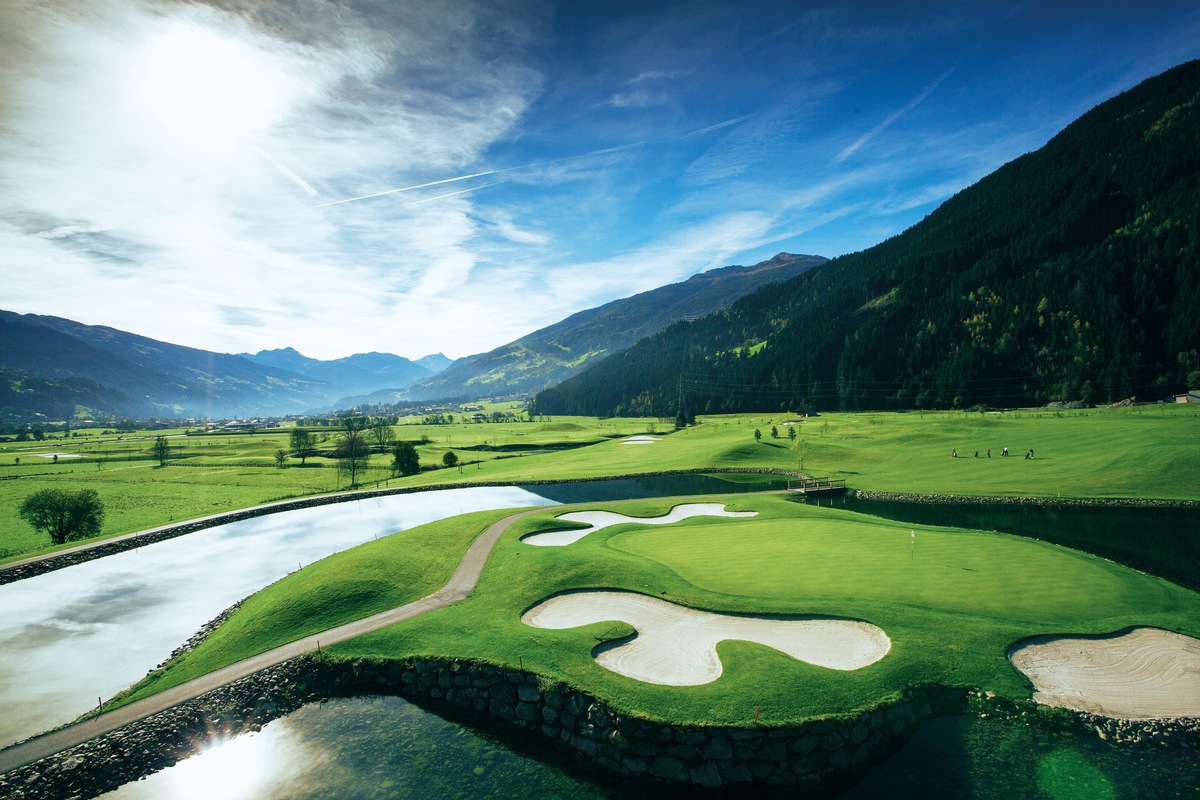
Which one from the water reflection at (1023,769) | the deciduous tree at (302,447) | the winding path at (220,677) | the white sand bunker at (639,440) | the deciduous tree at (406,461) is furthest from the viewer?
the deciduous tree at (302,447)

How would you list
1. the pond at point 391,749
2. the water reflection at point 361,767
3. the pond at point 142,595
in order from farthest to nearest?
the pond at point 142,595 < the water reflection at point 361,767 < the pond at point 391,749

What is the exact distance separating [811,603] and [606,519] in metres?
26.1

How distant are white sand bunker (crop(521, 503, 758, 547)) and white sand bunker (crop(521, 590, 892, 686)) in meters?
14.0

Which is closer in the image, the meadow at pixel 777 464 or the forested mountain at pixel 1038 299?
the meadow at pixel 777 464

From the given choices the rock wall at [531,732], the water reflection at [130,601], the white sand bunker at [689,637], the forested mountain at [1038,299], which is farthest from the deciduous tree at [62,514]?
the forested mountain at [1038,299]

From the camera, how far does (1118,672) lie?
18.6 meters

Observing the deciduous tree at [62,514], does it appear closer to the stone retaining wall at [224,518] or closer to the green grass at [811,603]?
the stone retaining wall at [224,518]

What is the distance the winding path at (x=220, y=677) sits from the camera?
58.2 feet

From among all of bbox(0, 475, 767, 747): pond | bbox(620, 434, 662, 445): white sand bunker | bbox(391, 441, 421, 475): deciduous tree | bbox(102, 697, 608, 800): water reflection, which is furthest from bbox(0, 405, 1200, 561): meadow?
bbox(102, 697, 608, 800): water reflection

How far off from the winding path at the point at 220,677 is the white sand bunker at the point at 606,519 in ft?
25.5

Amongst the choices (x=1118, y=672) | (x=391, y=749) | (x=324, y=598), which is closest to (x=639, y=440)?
(x=324, y=598)

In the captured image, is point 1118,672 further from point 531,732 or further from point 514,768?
point 514,768

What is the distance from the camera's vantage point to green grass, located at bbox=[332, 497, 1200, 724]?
58.3 ft

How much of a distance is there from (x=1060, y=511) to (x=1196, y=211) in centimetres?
12529
